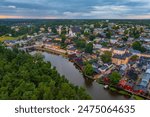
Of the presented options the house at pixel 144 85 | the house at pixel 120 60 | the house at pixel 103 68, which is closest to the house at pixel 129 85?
the house at pixel 144 85

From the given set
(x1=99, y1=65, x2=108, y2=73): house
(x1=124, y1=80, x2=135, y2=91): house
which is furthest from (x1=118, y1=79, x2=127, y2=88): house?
(x1=99, y1=65, x2=108, y2=73): house

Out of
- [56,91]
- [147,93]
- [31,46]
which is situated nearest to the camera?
[56,91]

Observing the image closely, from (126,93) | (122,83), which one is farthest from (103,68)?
(126,93)

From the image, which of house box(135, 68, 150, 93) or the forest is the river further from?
the forest

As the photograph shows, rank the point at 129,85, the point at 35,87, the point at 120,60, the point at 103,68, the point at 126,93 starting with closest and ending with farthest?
the point at 35,87, the point at 126,93, the point at 129,85, the point at 103,68, the point at 120,60

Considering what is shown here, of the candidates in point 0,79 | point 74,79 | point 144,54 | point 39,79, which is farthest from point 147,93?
point 144,54

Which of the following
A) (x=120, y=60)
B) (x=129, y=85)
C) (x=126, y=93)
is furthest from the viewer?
(x=120, y=60)

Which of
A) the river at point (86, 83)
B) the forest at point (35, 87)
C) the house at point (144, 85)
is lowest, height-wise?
the river at point (86, 83)

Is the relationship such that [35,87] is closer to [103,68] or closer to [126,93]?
[126,93]

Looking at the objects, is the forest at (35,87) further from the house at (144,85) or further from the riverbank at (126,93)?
the house at (144,85)

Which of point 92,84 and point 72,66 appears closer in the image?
point 92,84

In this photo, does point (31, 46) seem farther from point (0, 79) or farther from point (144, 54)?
point (0, 79)
